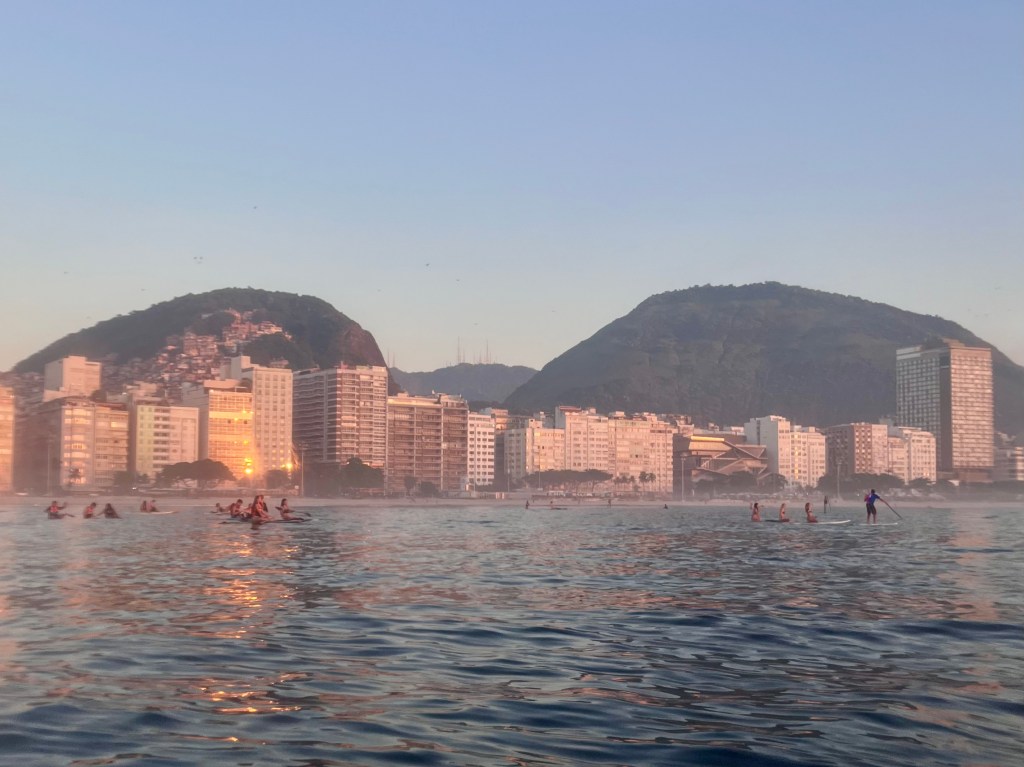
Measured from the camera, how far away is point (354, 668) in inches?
639

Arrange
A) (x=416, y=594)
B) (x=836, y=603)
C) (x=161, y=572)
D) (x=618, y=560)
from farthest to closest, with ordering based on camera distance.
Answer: (x=618, y=560)
(x=161, y=572)
(x=416, y=594)
(x=836, y=603)

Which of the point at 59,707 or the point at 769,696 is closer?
the point at 59,707

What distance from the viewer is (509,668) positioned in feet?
53.5

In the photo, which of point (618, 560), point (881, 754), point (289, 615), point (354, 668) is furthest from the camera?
point (618, 560)

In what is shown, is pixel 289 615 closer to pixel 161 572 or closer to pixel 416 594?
pixel 416 594

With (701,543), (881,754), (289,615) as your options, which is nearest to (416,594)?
(289,615)

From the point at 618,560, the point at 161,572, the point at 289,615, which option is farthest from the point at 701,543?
the point at 289,615

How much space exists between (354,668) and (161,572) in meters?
20.6

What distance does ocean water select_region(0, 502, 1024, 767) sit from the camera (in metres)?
11.6

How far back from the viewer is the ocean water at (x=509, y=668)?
1155 centimetres

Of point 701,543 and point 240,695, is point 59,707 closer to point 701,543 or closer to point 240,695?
point 240,695

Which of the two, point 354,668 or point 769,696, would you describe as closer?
point 769,696

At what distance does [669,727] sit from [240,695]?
223 inches

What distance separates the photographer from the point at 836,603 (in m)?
25.6
